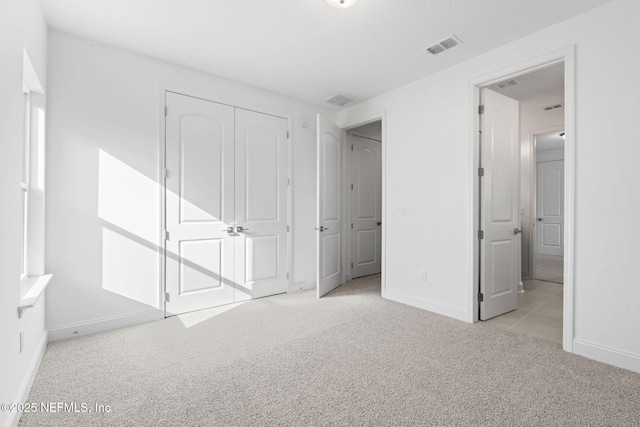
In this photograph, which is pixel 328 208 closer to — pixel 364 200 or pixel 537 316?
pixel 364 200

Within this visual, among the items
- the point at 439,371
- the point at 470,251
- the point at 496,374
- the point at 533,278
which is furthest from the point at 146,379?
the point at 533,278

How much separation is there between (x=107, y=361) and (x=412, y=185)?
330cm

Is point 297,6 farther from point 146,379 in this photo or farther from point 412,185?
point 146,379

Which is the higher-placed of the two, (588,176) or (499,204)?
(588,176)

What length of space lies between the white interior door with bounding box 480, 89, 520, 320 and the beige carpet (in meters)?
2.01

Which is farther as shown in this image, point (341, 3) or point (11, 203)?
point (341, 3)

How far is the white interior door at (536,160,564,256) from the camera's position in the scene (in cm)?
737

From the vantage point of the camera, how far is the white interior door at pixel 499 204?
10.3 feet

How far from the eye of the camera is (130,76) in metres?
2.96

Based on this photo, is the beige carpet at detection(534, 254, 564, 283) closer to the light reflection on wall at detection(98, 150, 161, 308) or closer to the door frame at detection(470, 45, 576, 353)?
the door frame at detection(470, 45, 576, 353)

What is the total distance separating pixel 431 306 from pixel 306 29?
3.04m

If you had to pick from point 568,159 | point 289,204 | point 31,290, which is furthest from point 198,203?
point 568,159

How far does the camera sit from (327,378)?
202 cm

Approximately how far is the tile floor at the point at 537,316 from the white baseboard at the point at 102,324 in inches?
133
